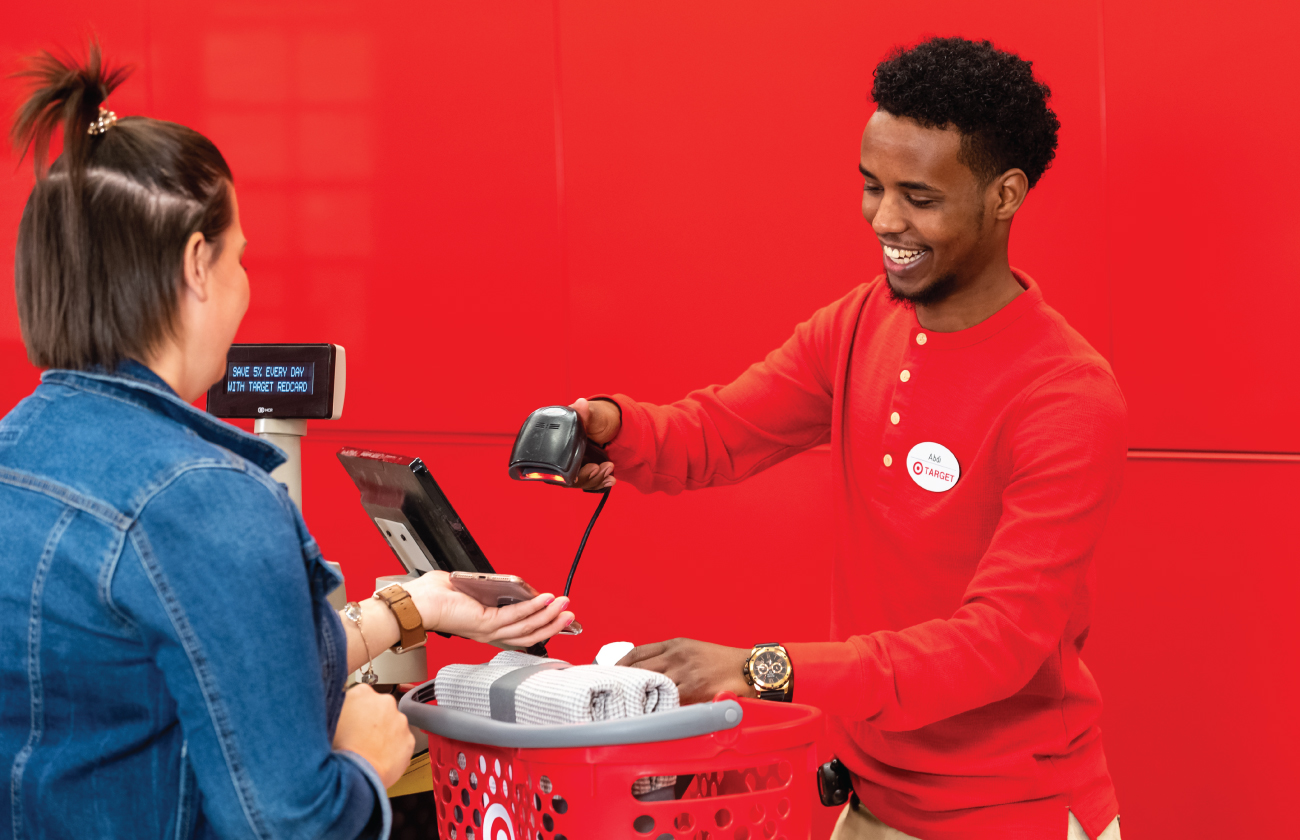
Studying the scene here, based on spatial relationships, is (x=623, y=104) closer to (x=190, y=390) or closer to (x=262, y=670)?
(x=190, y=390)

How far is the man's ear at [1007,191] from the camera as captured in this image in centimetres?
156

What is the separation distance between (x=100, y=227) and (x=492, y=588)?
0.56m

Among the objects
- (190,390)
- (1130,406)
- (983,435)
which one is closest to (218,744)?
(190,390)

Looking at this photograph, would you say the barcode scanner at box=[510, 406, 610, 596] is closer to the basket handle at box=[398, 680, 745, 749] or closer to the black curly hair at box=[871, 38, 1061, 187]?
the basket handle at box=[398, 680, 745, 749]

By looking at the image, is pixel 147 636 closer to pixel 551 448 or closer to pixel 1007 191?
pixel 551 448

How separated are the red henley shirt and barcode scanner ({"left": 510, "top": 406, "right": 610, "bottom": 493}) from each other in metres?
0.17

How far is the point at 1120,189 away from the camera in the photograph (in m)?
2.29

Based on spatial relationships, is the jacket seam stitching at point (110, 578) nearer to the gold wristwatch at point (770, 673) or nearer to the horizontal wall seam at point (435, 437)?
the gold wristwatch at point (770, 673)

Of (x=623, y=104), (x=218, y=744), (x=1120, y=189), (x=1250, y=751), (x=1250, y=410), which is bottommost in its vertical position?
(x=1250, y=751)

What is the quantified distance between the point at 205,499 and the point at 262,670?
143 mm

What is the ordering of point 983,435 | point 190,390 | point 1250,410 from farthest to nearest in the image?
point 1250,410
point 983,435
point 190,390

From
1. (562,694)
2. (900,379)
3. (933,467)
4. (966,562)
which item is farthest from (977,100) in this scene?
(562,694)

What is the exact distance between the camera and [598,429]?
1.69m

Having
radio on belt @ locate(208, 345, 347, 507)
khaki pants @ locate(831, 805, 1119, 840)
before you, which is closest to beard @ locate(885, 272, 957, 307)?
khaki pants @ locate(831, 805, 1119, 840)
